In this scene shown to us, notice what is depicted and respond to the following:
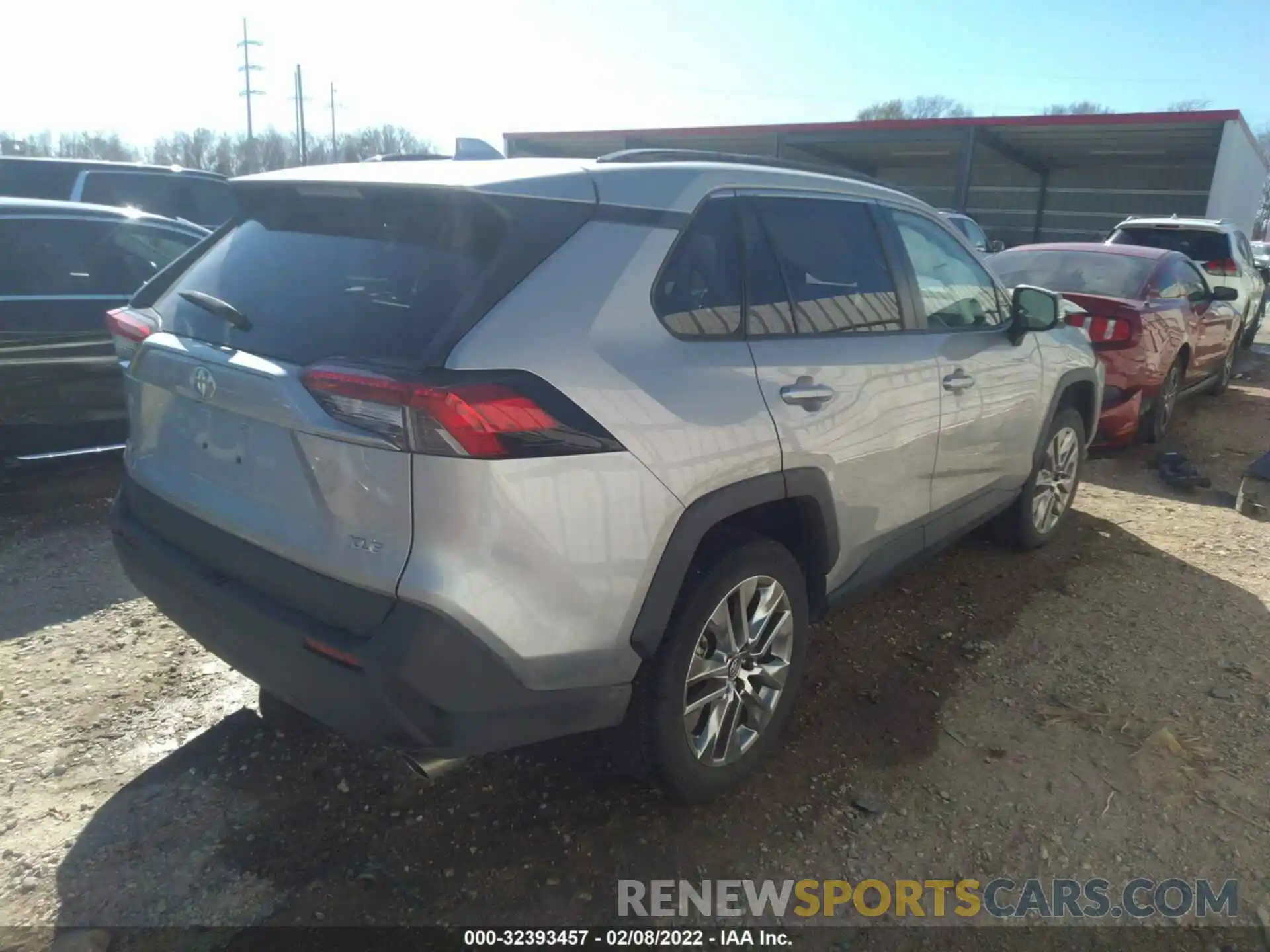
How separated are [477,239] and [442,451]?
56 centimetres

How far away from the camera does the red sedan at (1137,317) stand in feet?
20.8

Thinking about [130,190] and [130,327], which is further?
[130,190]

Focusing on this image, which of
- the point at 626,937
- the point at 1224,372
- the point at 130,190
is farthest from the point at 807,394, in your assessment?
the point at 130,190

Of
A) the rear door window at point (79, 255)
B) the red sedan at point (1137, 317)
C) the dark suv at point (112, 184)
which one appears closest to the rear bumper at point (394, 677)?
the rear door window at point (79, 255)

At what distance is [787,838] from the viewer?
2656 mm

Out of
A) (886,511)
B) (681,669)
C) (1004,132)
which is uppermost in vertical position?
(1004,132)

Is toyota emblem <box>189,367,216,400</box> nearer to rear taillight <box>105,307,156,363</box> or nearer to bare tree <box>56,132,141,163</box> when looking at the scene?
rear taillight <box>105,307,156,363</box>

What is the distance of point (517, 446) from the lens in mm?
2014

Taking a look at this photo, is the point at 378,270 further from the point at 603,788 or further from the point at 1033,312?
the point at 1033,312

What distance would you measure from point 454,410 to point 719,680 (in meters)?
1.24

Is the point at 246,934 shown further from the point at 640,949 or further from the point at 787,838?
the point at 787,838

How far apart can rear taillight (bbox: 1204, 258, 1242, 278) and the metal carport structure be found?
40.4 feet

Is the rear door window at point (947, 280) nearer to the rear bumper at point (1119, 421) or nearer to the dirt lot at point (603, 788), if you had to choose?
the dirt lot at point (603, 788)

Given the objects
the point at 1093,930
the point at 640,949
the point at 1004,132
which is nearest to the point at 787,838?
the point at 640,949
